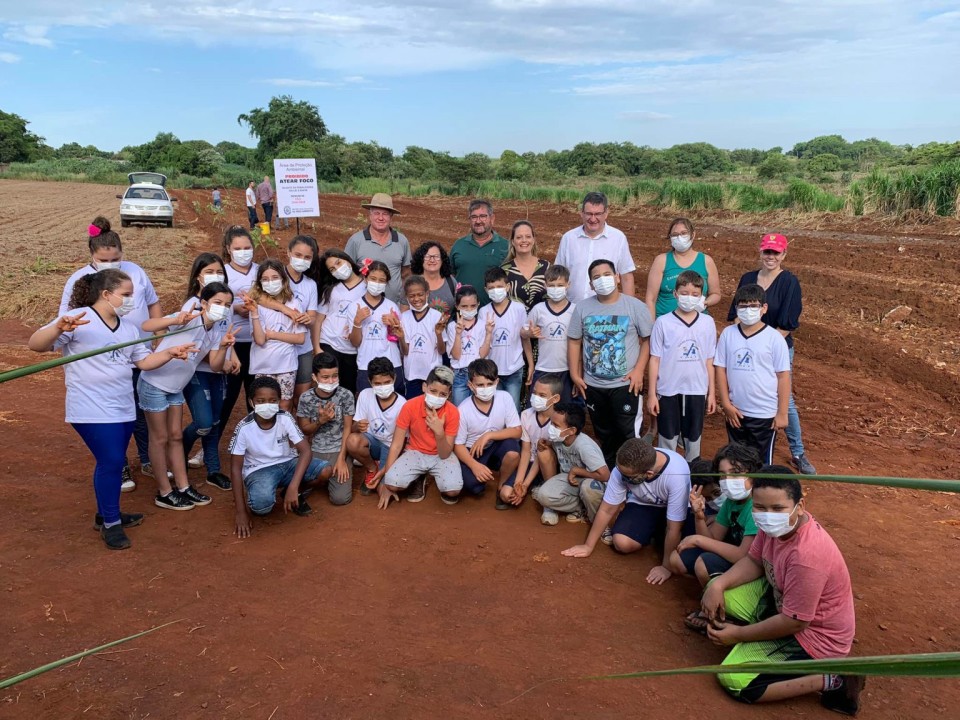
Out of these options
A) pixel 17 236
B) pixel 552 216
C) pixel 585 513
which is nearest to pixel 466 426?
pixel 585 513

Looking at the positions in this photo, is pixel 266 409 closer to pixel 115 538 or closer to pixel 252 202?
pixel 115 538

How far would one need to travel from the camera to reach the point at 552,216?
981 inches

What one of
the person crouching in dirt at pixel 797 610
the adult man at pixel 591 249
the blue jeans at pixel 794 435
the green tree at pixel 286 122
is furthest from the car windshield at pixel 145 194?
the green tree at pixel 286 122

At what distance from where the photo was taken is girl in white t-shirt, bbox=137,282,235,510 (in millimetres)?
5164

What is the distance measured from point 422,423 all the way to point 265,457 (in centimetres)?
122

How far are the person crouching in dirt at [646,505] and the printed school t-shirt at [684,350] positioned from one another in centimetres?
69

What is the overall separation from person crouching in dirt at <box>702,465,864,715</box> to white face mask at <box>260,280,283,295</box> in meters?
3.85

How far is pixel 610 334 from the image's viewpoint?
546 cm

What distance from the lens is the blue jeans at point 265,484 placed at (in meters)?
5.23

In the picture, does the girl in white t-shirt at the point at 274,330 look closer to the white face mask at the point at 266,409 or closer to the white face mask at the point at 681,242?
the white face mask at the point at 266,409

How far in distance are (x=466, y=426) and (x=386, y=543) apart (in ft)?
3.75

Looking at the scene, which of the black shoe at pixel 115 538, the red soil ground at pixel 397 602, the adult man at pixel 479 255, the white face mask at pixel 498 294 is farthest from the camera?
the adult man at pixel 479 255

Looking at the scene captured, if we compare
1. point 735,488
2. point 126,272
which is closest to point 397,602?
point 735,488

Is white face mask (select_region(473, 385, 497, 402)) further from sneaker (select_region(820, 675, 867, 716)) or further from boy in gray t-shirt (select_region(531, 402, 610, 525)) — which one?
sneaker (select_region(820, 675, 867, 716))
